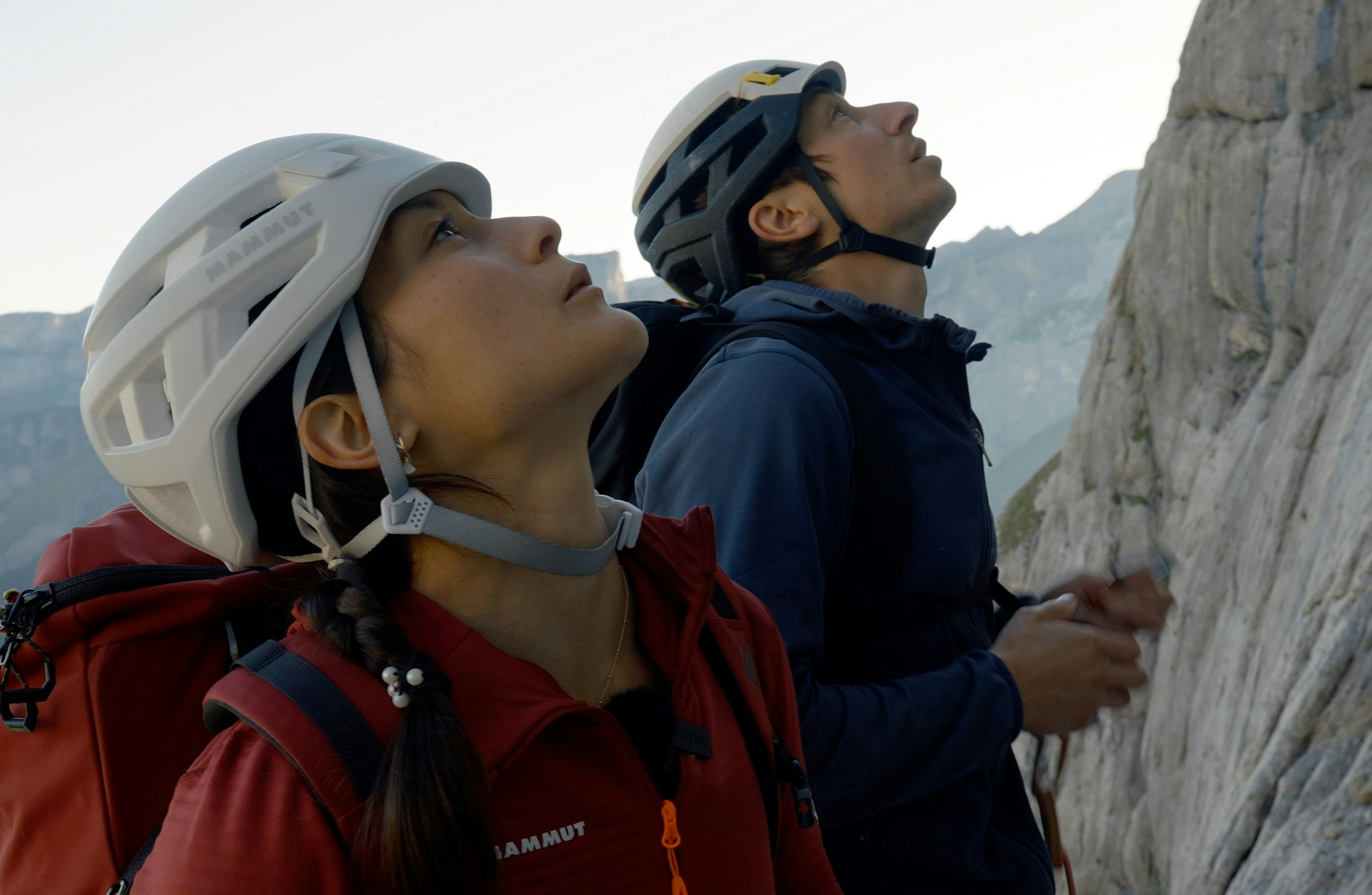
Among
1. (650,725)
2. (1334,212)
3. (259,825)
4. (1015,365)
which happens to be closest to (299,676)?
(259,825)

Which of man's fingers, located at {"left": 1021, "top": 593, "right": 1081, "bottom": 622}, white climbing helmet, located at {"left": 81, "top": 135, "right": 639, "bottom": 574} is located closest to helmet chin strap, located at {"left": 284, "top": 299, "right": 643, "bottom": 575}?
white climbing helmet, located at {"left": 81, "top": 135, "right": 639, "bottom": 574}

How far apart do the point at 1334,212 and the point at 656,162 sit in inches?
510

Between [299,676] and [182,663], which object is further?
[182,663]

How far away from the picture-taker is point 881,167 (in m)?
3.86

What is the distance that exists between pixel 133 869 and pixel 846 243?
292 centimetres

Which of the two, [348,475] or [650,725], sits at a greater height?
[348,475]

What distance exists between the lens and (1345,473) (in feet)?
28.3

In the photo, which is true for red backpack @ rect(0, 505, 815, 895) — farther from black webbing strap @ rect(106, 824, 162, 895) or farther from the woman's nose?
the woman's nose

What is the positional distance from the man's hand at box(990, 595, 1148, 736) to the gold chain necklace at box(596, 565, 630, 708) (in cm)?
128

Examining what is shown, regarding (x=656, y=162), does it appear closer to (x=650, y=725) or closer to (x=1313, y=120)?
(x=650, y=725)

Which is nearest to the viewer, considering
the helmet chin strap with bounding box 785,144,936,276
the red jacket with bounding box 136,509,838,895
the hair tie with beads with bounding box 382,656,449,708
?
the red jacket with bounding box 136,509,838,895

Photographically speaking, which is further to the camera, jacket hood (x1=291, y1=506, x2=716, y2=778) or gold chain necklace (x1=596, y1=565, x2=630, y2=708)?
gold chain necklace (x1=596, y1=565, x2=630, y2=708)

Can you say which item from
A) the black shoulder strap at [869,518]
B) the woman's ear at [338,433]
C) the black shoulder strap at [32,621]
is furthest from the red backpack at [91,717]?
the black shoulder strap at [869,518]

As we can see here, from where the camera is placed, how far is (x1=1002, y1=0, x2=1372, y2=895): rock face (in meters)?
6.07
